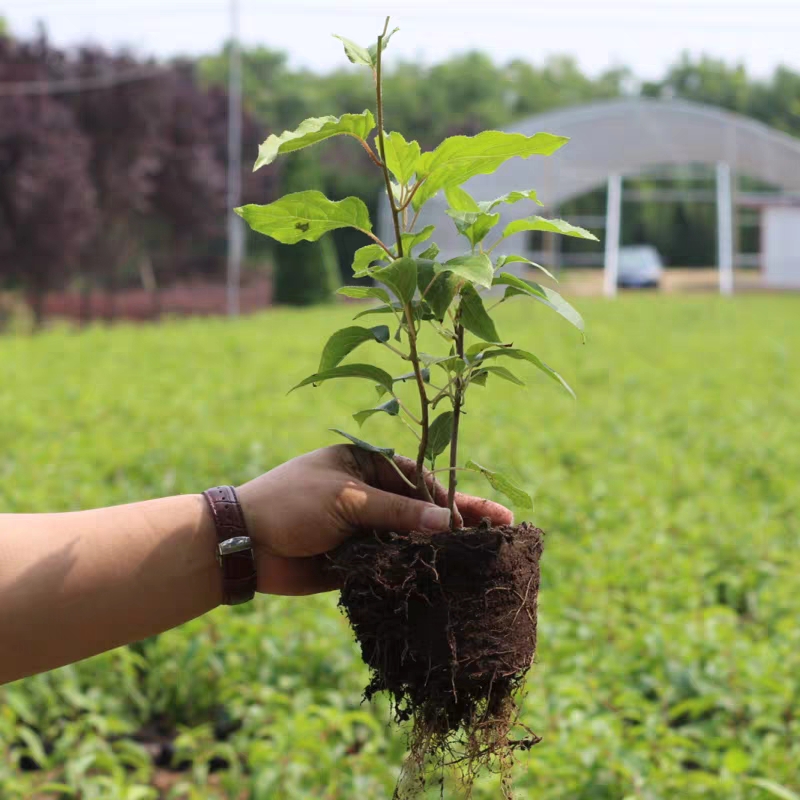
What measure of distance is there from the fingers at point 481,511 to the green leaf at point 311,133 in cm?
49

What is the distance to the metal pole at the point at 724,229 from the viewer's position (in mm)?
24078

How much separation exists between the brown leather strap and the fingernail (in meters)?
0.22

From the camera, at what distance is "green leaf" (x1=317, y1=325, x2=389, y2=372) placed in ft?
4.25

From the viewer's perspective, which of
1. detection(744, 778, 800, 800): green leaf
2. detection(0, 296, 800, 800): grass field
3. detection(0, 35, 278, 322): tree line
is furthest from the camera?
detection(0, 35, 278, 322): tree line

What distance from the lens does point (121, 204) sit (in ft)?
68.8

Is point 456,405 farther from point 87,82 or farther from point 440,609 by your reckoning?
point 87,82

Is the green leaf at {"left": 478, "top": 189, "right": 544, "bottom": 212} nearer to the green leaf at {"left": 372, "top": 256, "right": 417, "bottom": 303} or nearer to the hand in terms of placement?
the green leaf at {"left": 372, "top": 256, "right": 417, "bottom": 303}

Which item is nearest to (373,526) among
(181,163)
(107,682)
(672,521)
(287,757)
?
(287,757)

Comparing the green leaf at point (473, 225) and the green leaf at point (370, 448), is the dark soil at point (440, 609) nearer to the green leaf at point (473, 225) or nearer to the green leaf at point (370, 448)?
the green leaf at point (370, 448)

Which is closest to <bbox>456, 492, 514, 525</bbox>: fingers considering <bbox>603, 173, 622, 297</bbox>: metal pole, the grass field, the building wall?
the grass field

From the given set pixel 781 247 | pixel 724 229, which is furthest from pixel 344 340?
pixel 781 247

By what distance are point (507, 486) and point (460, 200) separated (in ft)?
1.20

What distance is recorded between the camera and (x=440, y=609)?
1.22 meters

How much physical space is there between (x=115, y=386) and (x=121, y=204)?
13.6 metres
